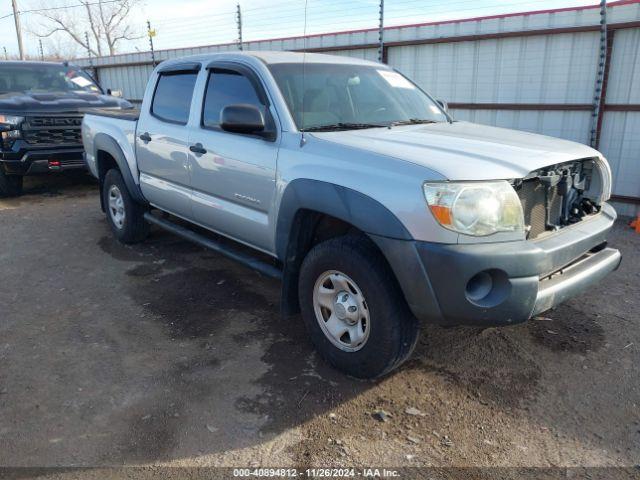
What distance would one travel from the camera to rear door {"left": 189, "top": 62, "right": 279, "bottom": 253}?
3.58 metres

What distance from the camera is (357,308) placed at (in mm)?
3100

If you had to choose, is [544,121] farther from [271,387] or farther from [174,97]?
[271,387]

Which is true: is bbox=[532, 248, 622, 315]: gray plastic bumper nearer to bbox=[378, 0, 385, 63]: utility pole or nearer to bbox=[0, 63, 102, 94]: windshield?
bbox=[378, 0, 385, 63]: utility pole

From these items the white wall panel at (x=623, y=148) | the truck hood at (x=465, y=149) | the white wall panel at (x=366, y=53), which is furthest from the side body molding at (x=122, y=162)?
the white wall panel at (x=623, y=148)

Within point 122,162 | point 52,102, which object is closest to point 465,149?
point 122,162

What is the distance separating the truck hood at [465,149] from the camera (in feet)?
8.96

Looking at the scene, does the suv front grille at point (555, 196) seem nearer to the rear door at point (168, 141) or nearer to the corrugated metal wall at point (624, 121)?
the rear door at point (168, 141)

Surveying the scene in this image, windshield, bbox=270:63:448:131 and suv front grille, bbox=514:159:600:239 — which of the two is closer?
suv front grille, bbox=514:159:600:239

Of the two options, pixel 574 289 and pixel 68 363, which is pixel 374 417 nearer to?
pixel 574 289

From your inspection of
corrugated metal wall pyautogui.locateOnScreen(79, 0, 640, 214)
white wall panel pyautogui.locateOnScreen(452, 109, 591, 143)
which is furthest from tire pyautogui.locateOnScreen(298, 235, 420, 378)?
white wall panel pyautogui.locateOnScreen(452, 109, 591, 143)

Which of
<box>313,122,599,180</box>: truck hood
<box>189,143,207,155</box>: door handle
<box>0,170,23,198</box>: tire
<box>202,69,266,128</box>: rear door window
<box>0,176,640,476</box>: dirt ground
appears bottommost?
<box>0,176,640,476</box>: dirt ground

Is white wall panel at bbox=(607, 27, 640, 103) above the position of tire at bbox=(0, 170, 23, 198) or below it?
above

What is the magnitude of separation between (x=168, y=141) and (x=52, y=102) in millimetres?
4775

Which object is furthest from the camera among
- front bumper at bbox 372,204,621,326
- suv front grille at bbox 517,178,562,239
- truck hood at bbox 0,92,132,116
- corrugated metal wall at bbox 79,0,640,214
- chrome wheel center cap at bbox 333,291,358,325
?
truck hood at bbox 0,92,132,116
